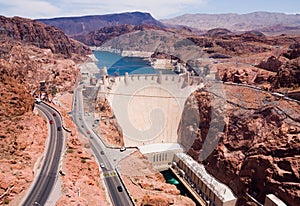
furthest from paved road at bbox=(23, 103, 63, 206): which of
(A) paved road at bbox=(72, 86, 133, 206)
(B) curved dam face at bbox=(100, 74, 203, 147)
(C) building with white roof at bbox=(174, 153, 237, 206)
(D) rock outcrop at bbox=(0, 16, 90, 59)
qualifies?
(D) rock outcrop at bbox=(0, 16, 90, 59)

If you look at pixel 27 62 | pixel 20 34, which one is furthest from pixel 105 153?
pixel 20 34

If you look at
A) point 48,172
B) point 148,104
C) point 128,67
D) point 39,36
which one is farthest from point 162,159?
point 39,36

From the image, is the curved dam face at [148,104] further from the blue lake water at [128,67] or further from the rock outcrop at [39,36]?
the rock outcrop at [39,36]

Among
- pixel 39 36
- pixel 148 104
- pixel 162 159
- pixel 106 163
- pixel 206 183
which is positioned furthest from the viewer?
pixel 39 36

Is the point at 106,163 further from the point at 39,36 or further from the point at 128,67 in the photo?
the point at 39,36

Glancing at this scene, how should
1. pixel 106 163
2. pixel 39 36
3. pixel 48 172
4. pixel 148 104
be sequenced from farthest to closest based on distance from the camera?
pixel 39 36 → pixel 148 104 → pixel 106 163 → pixel 48 172

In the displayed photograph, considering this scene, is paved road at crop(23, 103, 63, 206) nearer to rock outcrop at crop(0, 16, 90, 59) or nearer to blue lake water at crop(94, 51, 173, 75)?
blue lake water at crop(94, 51, 173, 75)
